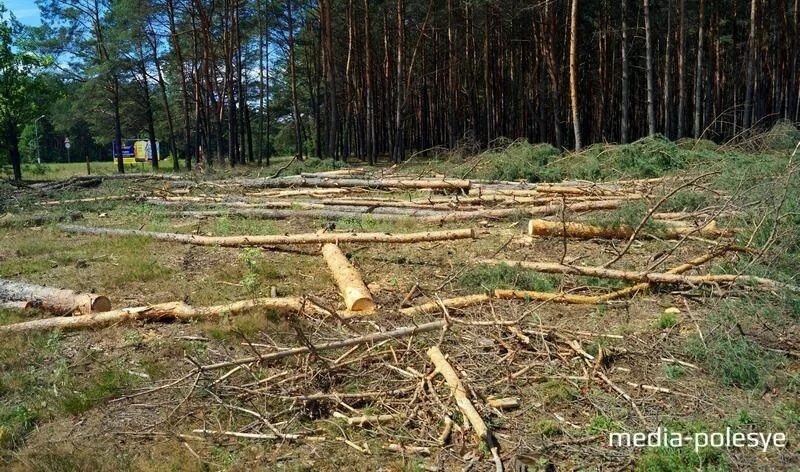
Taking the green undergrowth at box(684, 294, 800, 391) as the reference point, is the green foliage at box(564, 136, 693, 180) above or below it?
above

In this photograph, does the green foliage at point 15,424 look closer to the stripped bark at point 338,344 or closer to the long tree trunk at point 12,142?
the stripped bark at point 338,344

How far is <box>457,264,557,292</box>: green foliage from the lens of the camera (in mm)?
6570

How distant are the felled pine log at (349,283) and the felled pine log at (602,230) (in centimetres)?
294

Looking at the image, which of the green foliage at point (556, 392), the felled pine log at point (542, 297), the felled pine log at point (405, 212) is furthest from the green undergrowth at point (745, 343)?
the felled pine log at point (405, 212)

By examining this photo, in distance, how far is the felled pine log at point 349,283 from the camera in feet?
20.5

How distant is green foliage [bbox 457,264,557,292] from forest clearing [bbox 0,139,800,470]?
0.08ft

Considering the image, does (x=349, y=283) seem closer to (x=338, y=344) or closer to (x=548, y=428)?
(x=338, y=344)

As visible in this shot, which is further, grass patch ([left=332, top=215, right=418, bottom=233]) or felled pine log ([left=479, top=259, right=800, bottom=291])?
grass patch ([left=332, top=215, right=418, bottom=233])

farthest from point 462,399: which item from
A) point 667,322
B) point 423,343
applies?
point 667,322

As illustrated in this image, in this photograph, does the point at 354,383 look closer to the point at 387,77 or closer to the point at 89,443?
the point at 89,443

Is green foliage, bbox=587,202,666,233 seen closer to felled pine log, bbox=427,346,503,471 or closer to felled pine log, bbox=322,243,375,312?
felled pine log, bbox=322,243,375,312

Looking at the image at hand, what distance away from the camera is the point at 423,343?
16.6 ft

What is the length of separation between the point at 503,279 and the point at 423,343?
6.53ft

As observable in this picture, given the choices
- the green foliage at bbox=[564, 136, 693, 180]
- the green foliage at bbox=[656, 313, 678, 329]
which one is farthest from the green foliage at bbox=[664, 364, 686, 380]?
the green foliage at bbox=[564, 136, 693, 180]
